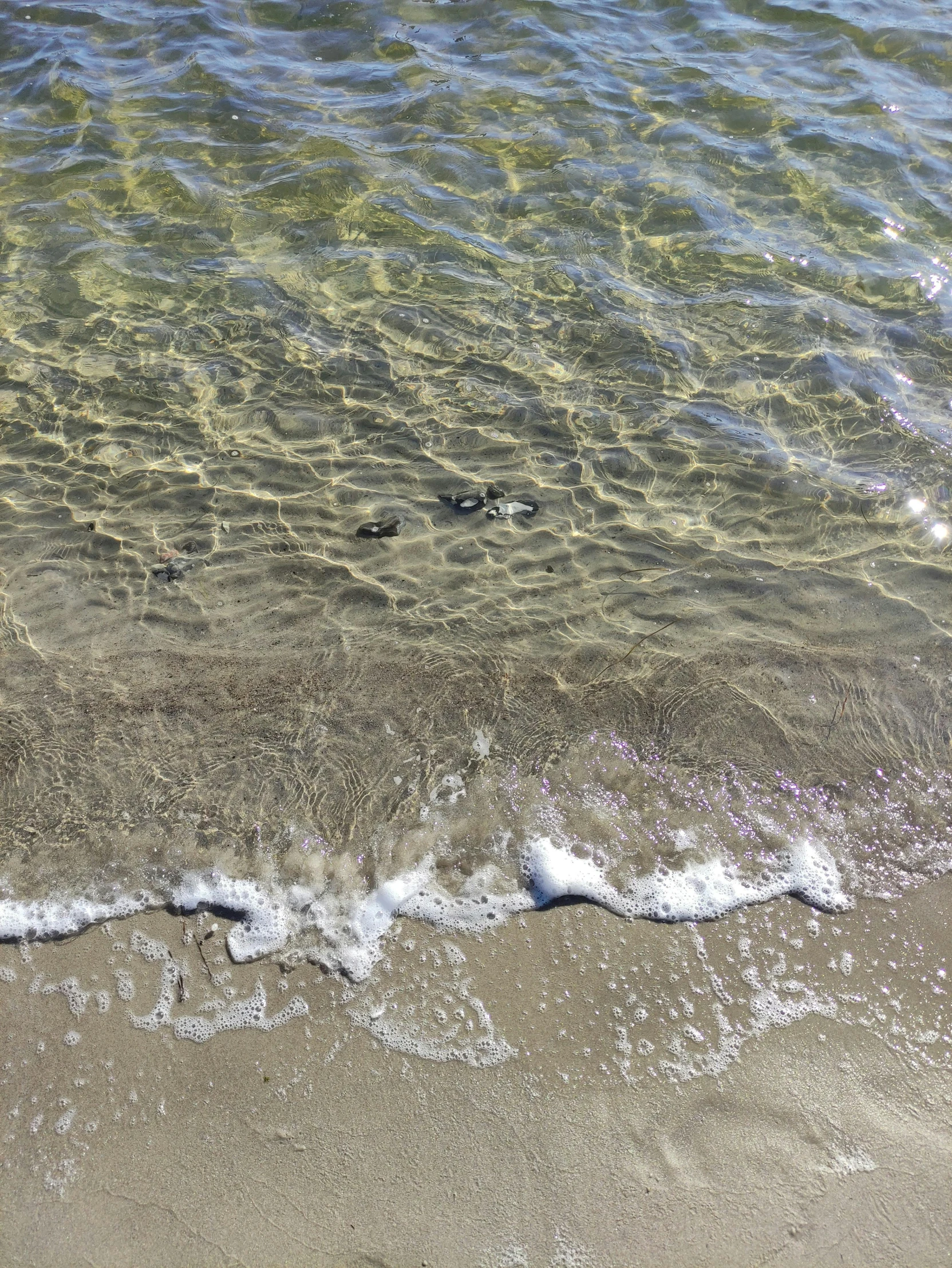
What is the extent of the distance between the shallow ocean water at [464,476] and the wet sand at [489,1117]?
21 cm

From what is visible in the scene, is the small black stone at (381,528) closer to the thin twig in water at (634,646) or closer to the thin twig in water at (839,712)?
the thin twig in water at (634,646)

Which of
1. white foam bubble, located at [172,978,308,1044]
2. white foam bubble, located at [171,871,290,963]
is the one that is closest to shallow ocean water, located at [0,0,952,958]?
white foam bubble, located at [171,871,290,963]

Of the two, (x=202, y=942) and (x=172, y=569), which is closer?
(x=202, y=942)

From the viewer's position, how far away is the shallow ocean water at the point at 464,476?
3.53 meters

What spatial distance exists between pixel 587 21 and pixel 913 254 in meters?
4.94

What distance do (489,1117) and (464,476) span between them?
327 cm

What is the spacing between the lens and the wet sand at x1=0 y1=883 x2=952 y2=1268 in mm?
2537

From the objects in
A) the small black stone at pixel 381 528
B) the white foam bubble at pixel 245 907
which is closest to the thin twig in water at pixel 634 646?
the small black stone at pixel 381 528

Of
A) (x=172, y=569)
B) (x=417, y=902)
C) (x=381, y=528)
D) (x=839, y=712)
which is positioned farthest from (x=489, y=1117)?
(x=172, y=569)

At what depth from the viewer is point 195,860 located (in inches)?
133

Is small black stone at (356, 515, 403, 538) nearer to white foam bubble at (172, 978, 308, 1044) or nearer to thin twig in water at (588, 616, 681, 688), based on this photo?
thin twig in water at (588, 616, 681, 688)

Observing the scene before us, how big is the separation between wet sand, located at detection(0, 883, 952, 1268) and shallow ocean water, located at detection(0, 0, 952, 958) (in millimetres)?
206

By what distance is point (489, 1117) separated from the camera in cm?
276

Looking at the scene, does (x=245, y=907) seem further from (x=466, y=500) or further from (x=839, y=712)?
(x=839, y=712)
